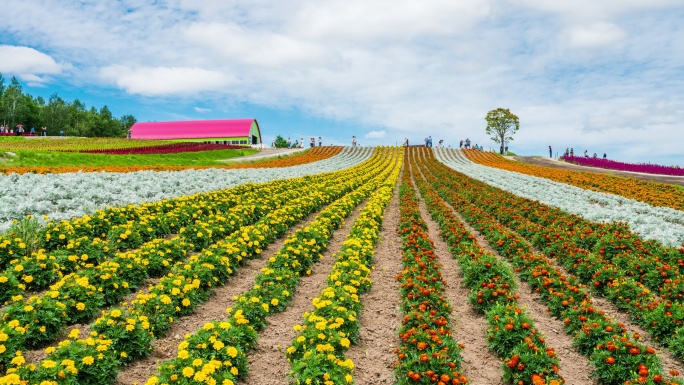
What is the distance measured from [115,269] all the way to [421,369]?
6.55m

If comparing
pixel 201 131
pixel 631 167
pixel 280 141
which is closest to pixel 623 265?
pixel 631 167

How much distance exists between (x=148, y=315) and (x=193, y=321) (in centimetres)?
89

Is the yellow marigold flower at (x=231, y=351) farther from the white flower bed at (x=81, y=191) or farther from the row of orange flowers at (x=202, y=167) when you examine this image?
the row of orange flowers at (x=202, y=167)

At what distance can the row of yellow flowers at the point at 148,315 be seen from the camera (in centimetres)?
545

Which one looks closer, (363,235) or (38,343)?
(38,343)

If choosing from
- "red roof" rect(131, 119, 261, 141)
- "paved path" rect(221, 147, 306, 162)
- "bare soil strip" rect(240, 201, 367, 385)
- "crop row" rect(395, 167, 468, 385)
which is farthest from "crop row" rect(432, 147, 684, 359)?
"red roof" rect(131, 119, 261, 141)

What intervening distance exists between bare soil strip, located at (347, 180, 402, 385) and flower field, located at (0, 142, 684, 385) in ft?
0.12

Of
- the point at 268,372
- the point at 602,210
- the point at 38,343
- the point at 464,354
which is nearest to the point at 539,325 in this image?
the point at 464,354

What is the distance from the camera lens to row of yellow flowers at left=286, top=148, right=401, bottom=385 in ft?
18.9

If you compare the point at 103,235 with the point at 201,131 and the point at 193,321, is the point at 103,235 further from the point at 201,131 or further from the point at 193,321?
the point at 201,131

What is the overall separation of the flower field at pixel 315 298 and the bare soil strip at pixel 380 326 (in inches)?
1.5

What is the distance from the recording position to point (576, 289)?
28.3 feet

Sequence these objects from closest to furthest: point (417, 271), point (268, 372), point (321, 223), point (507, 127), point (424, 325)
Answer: point (268, 372)
point (424, 325)
point (417, 271)
point (321, 223)
point (507, 127)

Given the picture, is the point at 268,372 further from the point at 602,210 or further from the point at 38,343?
the point at 602,210
